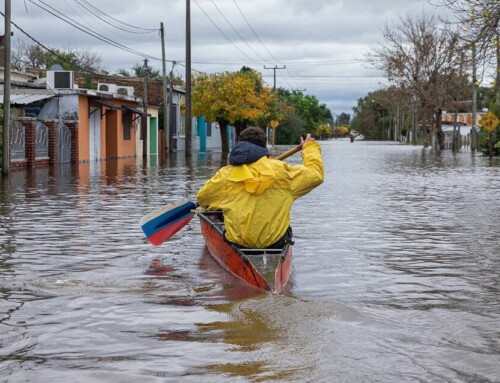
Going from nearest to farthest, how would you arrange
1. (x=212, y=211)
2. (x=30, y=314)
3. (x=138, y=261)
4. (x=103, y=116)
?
(x=30, y=314) < (x=138, y=261) < (x=212, y=211) < (x=103, y=116)

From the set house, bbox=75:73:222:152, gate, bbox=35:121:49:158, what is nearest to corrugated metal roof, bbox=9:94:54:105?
gate, bbox=35:121:49:158

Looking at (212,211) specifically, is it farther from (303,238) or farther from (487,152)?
(487,152)

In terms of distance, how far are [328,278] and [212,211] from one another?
238 centimetres

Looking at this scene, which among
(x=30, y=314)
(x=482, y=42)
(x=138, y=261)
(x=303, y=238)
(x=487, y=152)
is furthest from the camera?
(x=487, y=152)

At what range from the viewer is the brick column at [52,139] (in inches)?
1406

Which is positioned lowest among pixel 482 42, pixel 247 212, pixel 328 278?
pixel 328 278

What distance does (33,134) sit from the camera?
32.9m

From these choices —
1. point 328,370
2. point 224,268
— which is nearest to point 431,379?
point 328,370

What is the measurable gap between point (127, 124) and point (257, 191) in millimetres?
39962

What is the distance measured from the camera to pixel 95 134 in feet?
139

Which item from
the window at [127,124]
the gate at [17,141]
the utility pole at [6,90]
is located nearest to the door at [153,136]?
the window at [127,124]

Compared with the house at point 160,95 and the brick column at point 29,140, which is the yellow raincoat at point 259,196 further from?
the house at point 160,95

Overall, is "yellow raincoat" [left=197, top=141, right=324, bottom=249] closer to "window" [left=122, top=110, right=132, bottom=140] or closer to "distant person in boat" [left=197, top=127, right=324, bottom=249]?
"distant person in boat" [left=197, top=127, right=324, bottom=249]

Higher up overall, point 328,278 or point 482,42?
point 482,42
